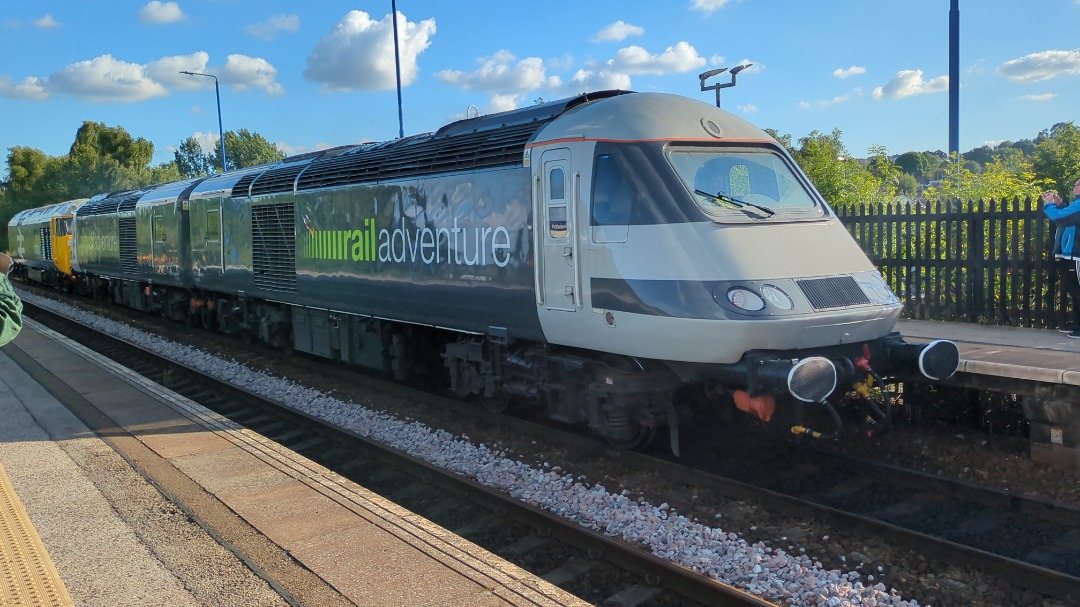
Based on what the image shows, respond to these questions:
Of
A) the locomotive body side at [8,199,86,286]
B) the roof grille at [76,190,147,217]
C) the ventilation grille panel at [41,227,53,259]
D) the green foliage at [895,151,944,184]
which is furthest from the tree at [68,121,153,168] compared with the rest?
the green foliage at [895,151,944,184]

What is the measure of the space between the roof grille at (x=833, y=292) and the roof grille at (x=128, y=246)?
1817cm

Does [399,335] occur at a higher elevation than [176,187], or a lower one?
lower

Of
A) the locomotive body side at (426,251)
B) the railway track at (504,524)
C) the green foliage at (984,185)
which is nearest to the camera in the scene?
the railway track at (504,524)

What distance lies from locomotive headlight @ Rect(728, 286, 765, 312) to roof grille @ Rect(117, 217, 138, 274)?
18.0 m

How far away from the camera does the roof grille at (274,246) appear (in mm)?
12344

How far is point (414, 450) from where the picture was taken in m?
8.53

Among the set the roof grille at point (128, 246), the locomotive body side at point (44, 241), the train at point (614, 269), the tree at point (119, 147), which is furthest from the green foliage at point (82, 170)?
the train at point (614, 269)

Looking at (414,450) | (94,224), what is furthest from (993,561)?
(94,224)

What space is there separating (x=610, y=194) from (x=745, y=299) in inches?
56.6

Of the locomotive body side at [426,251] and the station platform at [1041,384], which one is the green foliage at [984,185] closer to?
the station platform at [1041,384]

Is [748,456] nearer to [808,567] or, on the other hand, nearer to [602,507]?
[602,507]

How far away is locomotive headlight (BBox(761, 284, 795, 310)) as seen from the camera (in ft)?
20.1

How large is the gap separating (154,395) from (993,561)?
9062 mm

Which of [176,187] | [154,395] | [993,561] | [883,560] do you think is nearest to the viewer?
[993,561]
